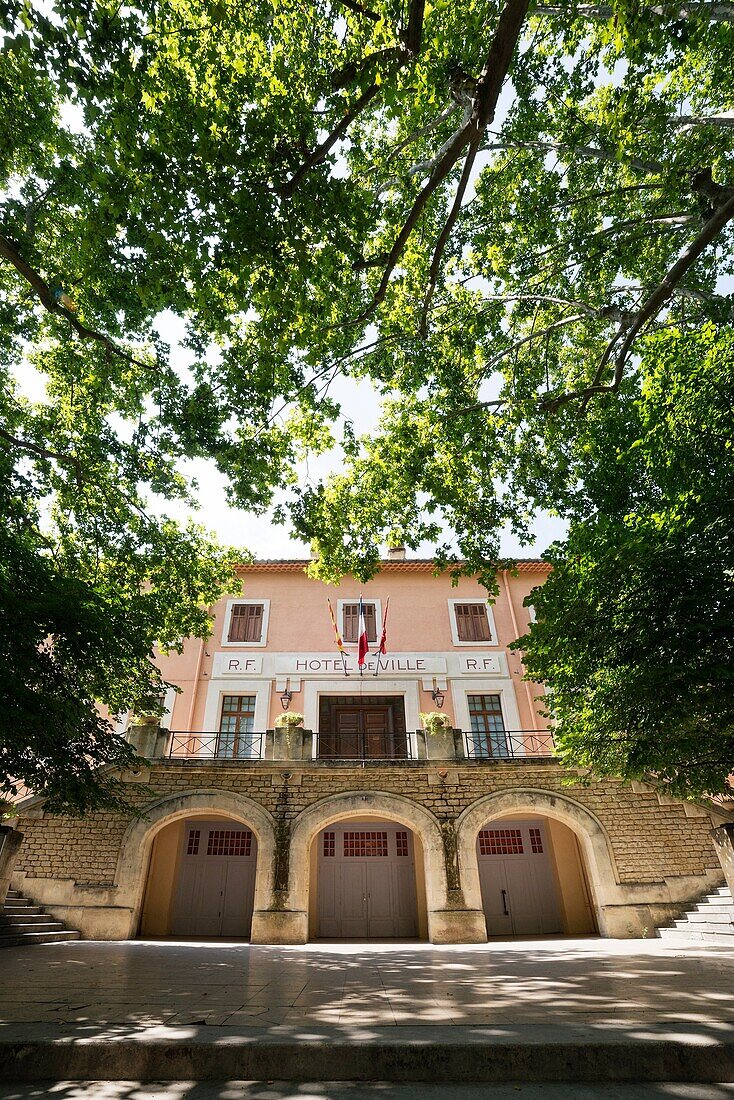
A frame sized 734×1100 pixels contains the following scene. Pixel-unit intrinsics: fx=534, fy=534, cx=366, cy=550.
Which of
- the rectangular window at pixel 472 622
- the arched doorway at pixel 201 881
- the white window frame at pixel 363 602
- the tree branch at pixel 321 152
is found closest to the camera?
the tree branch at pixel 321 152

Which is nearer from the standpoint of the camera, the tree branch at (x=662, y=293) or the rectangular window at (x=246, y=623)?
the tree branch at (x=662, y=293)

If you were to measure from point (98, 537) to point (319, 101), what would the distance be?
819 cm

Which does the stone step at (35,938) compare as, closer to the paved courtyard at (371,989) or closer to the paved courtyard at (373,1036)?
the paved courtyard at (371,989)

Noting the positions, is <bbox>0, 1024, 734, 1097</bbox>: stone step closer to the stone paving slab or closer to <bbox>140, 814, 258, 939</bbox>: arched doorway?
the stone paving slab

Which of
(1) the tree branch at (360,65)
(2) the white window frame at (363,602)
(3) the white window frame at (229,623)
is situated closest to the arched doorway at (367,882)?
(2) the white window frame at (363,602)

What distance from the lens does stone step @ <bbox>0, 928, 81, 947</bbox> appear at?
9212 mm

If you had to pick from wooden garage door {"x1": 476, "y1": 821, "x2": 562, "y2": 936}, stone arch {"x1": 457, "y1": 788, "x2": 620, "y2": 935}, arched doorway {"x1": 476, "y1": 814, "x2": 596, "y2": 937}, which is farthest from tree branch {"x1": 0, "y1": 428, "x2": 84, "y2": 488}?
wooden garage door {"x1": 476, "y1": 821, "x2": 562, "y2": 936}

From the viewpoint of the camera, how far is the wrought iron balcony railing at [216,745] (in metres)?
14.8

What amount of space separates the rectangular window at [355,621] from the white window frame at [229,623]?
2.49 metres

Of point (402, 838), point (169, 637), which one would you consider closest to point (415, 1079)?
point (169, 637)

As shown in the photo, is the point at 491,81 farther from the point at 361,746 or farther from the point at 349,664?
the point at 361,746

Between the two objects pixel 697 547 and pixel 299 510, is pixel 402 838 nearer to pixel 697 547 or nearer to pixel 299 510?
pixel 299 510

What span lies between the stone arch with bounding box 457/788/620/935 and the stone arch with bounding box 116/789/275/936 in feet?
14.4

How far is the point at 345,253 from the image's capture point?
6340mm
